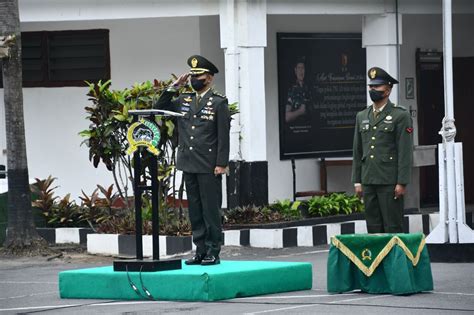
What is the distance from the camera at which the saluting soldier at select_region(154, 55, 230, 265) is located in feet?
38.0

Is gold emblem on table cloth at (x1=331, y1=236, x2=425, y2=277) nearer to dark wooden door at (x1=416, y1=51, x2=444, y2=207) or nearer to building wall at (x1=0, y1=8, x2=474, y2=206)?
building wall at (x1=0, y1=8, x2=474, y2=206)

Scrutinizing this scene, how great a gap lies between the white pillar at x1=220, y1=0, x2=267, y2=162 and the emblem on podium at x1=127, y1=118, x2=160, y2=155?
5755 millimetres

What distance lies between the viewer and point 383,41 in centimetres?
1842

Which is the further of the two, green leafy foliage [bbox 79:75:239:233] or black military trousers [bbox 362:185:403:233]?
green leafy foliage [bbox 79:75:239:233]

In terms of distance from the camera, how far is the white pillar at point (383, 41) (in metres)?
18.4

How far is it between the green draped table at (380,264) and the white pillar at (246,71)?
5.99m

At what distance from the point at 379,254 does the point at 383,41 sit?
7879 millimetres

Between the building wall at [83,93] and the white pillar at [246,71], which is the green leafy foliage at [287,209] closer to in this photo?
the white pillar at [246,71]

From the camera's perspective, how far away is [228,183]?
1727 cm

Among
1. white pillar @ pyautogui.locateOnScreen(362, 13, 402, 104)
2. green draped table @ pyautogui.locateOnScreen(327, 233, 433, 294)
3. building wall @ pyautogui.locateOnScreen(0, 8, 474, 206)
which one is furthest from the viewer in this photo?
building wall @ pyautogui.locateOnScreen(0, 8, 474, 206)

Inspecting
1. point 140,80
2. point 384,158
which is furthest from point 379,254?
point 140,80

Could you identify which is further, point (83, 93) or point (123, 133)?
point (83, 93)

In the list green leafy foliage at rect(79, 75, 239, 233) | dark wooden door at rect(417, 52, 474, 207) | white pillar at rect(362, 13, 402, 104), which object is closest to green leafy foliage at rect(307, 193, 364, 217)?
A: white pillar at rect(362, 13, 402, 104)

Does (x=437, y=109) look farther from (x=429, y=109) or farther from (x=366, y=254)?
(x=366, y=254)
